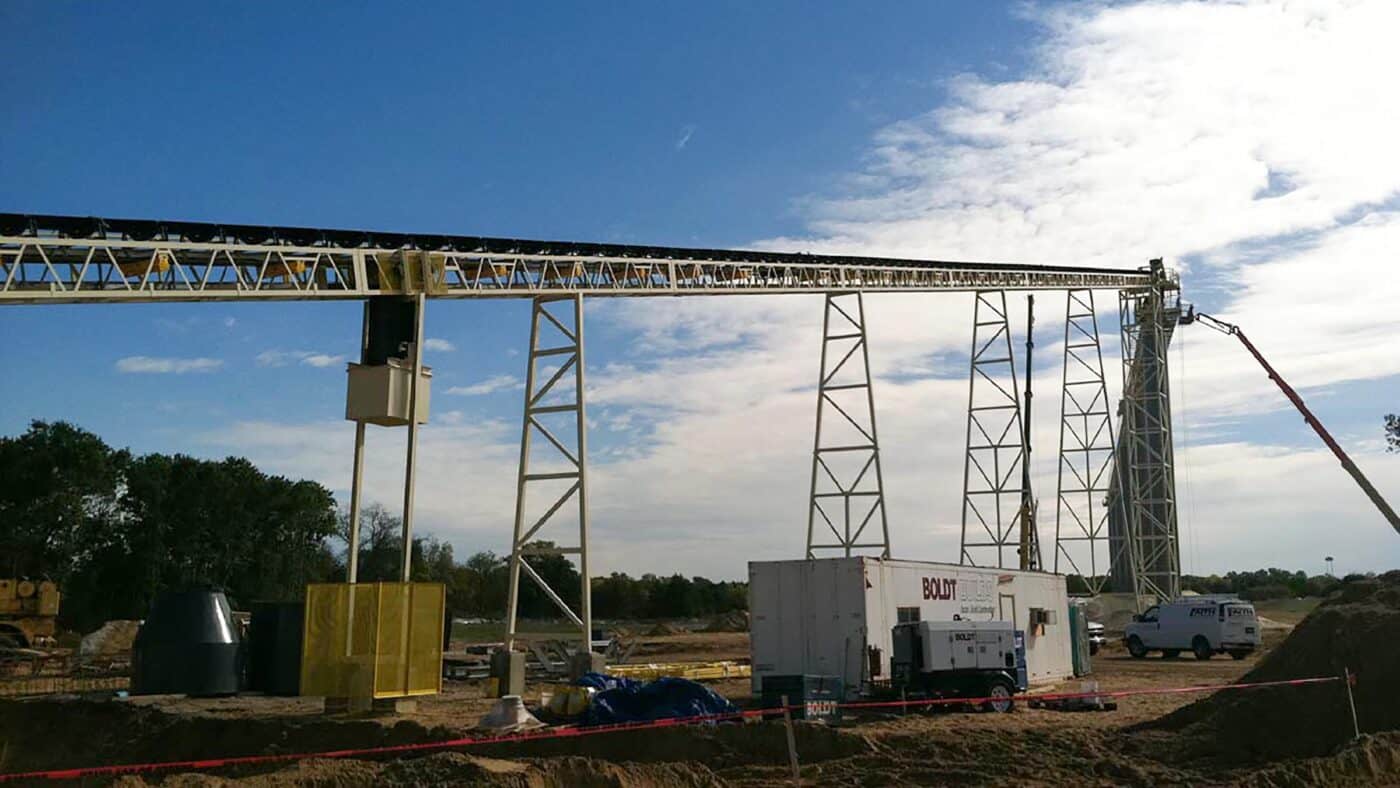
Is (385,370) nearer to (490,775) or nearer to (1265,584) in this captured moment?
(490,775)

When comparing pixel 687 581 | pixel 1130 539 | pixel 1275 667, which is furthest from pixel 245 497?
pixel 1275 667

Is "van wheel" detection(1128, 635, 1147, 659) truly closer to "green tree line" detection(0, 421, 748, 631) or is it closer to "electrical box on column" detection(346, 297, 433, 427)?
"electrical box on column" detection(346, 297, 433, 427)

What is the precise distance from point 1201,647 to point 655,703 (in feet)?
85.4

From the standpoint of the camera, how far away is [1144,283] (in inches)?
2186

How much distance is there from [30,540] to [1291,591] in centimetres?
9028

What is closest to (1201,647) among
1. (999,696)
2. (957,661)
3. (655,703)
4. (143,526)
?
(999,696)

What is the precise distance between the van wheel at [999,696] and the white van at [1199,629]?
19534 millimetres

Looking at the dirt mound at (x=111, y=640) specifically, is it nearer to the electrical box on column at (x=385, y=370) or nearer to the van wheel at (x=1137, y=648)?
the electrical box on column at (x=385, y=370)

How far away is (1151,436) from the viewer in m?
57.1

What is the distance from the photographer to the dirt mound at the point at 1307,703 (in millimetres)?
16125

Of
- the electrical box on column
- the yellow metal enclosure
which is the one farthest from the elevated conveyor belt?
the yellow metal enclosure

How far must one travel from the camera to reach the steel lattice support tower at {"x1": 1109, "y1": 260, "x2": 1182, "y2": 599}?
54.2 m

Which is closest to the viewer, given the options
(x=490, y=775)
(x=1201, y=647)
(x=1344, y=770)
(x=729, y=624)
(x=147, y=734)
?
(x=490, y=775)

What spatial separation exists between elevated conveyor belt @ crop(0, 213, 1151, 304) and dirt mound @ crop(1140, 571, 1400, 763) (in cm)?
1553
